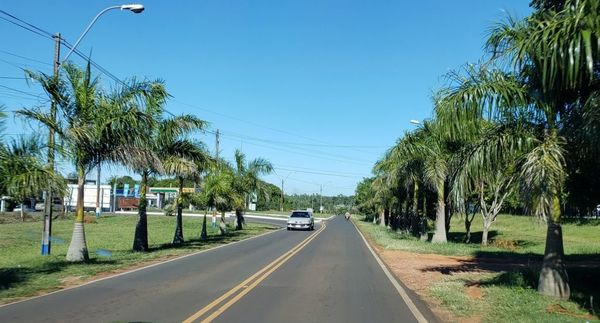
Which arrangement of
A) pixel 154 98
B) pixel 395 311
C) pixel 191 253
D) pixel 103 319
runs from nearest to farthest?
pixel 103 319
pixel 395 311
pixel 154 98
pixel 191 253

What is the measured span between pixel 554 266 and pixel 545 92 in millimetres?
3517

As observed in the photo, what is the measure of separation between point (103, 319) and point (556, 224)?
8.85m

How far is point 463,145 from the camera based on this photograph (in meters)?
13.3

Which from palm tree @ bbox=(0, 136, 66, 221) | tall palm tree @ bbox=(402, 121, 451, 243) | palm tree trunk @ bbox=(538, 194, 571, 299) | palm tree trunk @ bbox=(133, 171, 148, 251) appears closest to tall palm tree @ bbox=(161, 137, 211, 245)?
palm tree trunk @ bbox=(133, 171, 148, 251)

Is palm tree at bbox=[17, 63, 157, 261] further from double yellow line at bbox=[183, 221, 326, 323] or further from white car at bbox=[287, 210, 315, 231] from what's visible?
white car at bbox=[287, 210, 315, 231]

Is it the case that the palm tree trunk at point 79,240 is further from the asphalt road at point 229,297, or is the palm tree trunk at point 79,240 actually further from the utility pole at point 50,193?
the asphalt road at point 229,297

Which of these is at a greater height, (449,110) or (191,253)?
(449,110)

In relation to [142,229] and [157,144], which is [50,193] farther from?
[157,144]

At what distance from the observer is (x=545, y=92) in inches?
408

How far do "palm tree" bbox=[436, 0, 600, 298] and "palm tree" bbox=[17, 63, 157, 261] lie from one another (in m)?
10.6

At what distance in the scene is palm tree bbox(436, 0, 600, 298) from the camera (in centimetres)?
864

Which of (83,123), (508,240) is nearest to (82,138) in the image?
(83,123)

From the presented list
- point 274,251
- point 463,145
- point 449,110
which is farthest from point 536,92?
point 274,251

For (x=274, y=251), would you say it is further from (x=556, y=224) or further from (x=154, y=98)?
(x=556, y=224)
